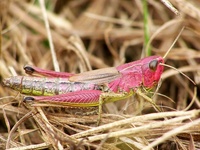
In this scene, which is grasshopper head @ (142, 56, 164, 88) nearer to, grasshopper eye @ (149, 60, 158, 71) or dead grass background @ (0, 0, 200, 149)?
grasshopper eye @ (149, 60, 158, 71)

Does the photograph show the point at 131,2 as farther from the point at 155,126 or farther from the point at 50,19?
the point at 155,126

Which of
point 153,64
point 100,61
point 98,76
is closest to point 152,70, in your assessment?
point 153,64

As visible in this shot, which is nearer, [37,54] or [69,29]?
[37,54]

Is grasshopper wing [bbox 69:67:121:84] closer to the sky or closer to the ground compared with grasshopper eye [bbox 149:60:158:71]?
closer to the sky

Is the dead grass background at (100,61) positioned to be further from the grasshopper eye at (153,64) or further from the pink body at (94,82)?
the grasshopper eye at (153,64)

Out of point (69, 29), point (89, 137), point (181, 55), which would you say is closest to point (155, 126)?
point (89, 137)

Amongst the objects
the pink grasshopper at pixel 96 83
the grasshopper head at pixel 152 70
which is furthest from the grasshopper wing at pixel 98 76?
the grasshopper head at pixel 152 70

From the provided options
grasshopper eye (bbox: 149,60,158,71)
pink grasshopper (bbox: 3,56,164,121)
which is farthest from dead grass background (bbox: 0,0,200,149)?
grasshopper eye (bbox: 149,60,158,71)
